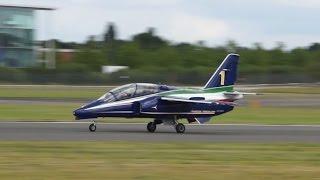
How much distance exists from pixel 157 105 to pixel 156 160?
1192cm

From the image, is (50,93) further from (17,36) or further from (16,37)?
(17,36)

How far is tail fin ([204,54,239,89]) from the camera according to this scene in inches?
1134

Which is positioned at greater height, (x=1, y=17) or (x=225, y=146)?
(x=1, y=17)

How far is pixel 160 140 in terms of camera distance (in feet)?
72.8

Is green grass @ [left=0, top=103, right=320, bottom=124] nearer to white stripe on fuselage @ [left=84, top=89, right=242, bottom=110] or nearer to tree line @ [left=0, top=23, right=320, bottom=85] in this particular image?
white stripe on fuselage @ [left=84, top=89, right=242, bottom=110]

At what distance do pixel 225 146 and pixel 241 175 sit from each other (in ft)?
23.2

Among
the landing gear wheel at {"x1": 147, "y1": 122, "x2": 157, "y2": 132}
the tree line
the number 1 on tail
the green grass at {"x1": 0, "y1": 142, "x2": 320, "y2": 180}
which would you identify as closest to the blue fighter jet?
the landing gear wheel at {"x1": 147, "y1": 122, "x2": 157, "y2": 132}

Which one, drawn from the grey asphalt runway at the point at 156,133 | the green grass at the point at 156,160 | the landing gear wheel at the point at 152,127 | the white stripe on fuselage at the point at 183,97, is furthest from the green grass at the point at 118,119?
the green grass at the point at 156,160

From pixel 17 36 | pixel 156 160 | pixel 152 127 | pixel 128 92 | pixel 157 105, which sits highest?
pixel 17 36

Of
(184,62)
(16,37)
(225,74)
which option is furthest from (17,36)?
(225,74)

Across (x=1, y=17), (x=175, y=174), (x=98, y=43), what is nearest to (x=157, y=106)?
(x=175, y=174)

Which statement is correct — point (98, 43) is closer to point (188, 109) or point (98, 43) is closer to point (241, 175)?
point (188, 109)

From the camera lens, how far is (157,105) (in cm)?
2733

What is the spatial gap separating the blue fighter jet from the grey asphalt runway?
24.0 inches
